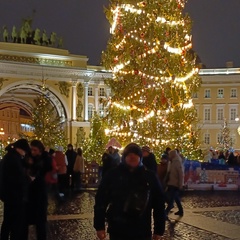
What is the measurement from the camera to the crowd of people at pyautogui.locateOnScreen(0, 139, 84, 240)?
765 cm

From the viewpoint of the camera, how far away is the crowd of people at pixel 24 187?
765 cm

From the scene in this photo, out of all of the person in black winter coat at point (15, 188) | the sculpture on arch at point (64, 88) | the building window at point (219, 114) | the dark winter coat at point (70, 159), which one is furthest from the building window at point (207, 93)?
the person in black winter coat at point (15, 188)

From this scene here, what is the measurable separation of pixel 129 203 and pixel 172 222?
715 centimetres

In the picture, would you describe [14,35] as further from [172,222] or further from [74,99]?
[172,222]

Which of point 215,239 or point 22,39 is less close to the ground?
point 22,39

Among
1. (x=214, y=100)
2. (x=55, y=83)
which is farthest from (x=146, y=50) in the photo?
(x=214, y=100)

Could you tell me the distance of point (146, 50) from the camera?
2291cm

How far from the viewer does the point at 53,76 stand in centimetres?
5453

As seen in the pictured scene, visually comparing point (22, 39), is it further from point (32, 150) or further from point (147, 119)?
point (32, 150)

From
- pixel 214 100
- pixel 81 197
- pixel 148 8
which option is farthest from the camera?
pixel 214 100

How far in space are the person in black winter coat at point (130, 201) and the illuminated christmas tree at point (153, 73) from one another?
17475 mm

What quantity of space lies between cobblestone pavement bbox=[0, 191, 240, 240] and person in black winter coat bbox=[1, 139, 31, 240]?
2295 millimetres

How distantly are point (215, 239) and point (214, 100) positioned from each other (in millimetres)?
58872

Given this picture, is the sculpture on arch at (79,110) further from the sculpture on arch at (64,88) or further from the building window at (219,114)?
the building window at (219,114)
